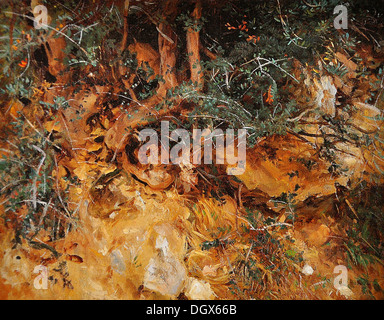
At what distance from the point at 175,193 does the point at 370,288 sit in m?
1.62

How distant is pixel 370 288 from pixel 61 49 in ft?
9.62

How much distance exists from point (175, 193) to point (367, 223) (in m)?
1.45

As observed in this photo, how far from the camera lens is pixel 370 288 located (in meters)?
2.41

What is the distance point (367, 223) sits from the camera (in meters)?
2.41

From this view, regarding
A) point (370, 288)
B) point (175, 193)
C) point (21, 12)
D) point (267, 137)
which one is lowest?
point (370, 288)

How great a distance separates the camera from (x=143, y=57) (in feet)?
8.07

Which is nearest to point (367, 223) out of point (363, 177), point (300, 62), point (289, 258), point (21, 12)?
point (363, 177)

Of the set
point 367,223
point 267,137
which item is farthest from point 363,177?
point 267,137

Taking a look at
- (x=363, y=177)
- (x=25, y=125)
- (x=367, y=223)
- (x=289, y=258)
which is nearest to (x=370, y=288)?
(x=367, y=223)

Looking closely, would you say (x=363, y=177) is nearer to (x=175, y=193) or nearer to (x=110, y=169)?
(x=175, y=193)

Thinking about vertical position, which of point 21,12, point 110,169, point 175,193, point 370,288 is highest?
point 21,12

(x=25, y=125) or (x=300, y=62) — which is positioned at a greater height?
(x=300, y=62)
